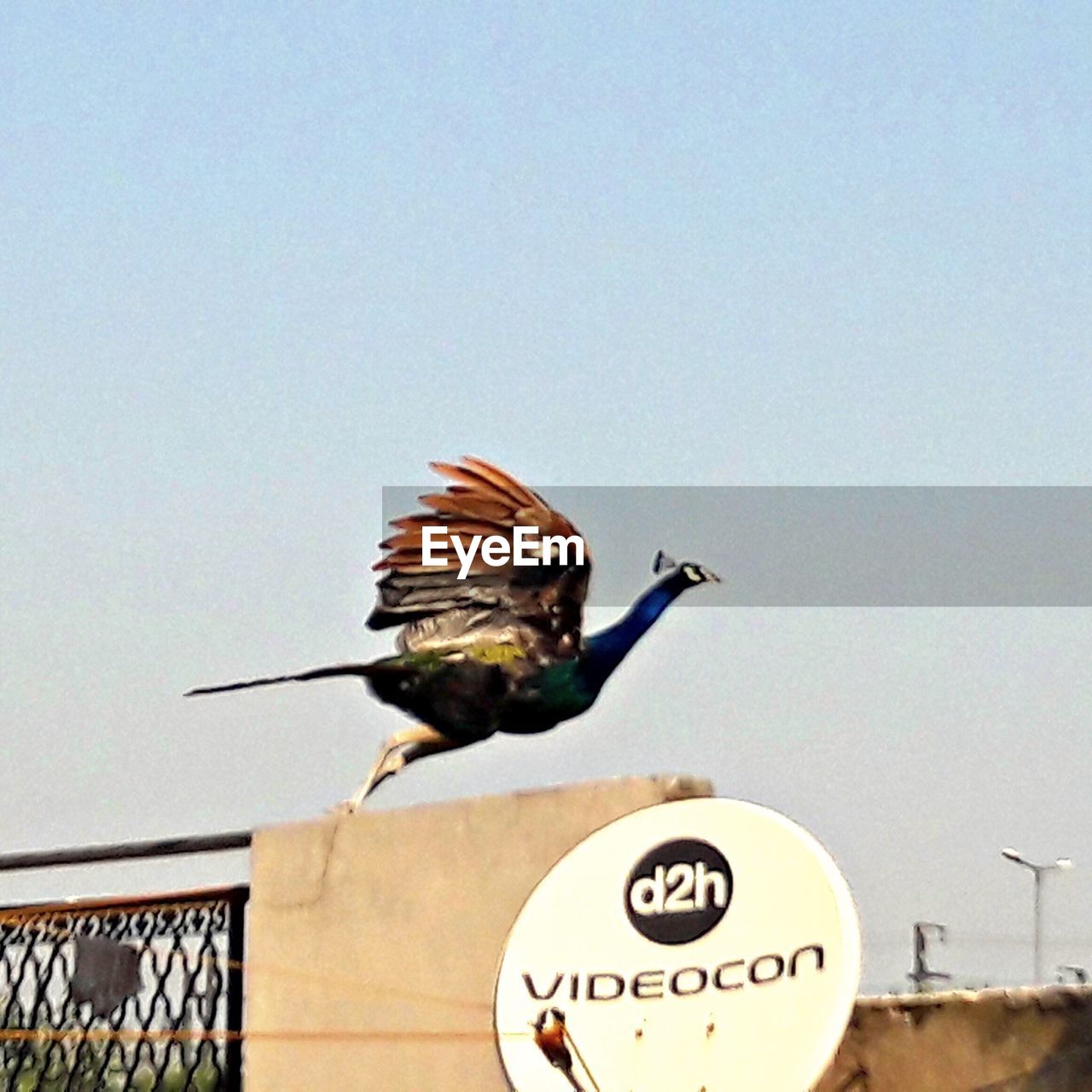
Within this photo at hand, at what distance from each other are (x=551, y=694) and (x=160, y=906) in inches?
71.8

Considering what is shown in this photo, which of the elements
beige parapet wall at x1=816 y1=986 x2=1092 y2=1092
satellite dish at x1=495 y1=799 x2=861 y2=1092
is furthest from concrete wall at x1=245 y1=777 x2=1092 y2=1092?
satellite dish at x1=495 y1=799 x2=861 y2=1092

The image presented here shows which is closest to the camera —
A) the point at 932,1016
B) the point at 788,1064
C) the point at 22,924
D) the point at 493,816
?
the point at 788,1064

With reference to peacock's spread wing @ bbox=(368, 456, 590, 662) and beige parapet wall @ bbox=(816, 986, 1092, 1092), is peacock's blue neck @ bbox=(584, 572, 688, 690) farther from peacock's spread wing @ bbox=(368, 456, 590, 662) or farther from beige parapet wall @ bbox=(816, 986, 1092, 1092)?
beige parapet wall @ bbox=(816, 986, 1092, 1092)

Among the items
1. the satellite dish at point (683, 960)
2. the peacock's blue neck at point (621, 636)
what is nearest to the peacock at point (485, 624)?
the peacock's blue neck at point (621, 636)

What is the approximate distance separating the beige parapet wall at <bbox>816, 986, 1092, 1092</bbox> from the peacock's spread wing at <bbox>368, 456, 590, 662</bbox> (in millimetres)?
2212

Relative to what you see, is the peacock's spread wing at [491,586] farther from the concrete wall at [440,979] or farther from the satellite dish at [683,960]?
the satellite dish at [683,960]

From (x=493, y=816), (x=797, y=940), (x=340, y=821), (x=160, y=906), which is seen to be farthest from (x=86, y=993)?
(x=797, y=940)

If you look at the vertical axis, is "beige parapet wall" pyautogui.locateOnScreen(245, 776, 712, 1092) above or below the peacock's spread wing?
below

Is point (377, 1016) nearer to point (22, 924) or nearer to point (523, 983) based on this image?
point (523, 983)

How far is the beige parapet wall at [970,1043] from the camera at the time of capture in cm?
807

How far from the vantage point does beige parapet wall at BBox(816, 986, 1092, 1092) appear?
8070mm

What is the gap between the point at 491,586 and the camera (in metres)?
10.3

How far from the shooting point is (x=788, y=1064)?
7.81 metres

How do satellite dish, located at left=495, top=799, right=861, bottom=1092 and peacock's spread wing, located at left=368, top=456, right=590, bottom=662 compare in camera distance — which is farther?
peacock's spread wing, located at left=368, top=456, right=590, bottom=662
